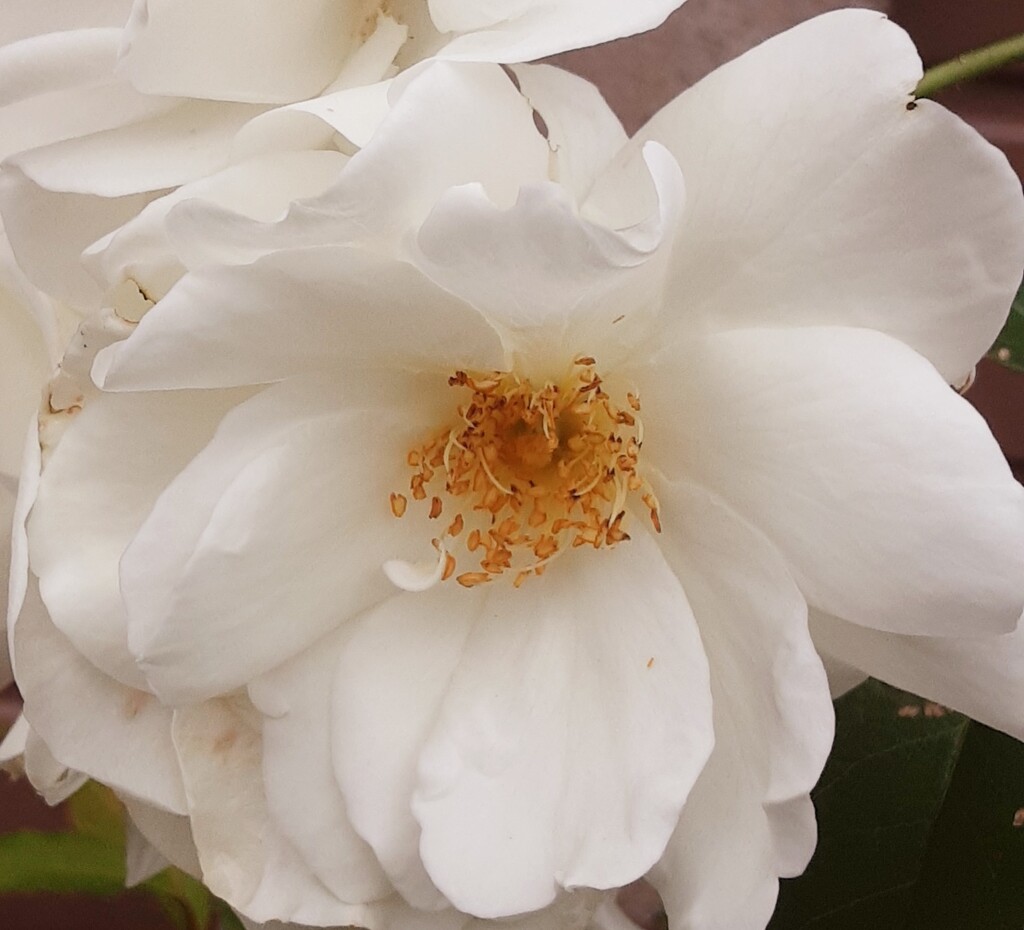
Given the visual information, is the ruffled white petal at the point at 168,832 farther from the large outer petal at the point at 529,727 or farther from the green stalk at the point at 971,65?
the green stalk at the point at 971,65

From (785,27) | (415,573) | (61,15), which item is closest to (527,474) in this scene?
(415,573)

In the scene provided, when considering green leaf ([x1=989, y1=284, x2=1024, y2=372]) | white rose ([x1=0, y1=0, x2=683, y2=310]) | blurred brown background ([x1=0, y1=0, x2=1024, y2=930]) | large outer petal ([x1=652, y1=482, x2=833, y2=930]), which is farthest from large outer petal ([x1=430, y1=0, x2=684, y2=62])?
blurred brown background ([x1=0, y1=0, x2=1024, y2=930])

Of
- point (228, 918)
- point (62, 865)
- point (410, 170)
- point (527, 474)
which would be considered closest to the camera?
point (410, 170)

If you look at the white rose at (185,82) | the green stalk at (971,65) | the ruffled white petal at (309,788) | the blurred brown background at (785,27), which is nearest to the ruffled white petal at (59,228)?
the white rose at (185,82)

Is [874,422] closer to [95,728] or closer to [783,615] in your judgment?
[783,615]

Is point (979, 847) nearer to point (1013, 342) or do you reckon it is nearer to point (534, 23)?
point (1013, 342)

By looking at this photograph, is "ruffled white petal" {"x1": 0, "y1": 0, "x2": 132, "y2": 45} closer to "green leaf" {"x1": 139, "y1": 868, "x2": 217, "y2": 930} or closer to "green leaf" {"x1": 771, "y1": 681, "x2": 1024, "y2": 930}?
"green leaf" {"x1": 771, "y1": 681, "x2": 1024, "y2": 930}
